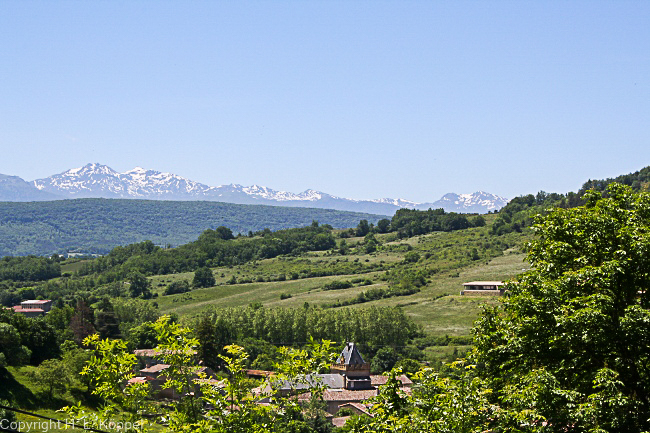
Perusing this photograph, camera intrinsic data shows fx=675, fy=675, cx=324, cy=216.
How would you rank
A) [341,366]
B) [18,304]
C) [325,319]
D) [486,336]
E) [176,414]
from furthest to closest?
[18,304]
[325,319]
[341,366]
[486,336]
[176,414]

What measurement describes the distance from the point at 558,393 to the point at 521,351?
3.09 metres

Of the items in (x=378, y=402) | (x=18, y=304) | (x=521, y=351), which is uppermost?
(x=521, y=351)

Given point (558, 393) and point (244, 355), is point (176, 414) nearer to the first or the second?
point (244, 355)

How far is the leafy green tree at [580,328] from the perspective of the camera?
1778 cm

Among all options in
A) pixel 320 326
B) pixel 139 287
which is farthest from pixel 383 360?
pixel 139 287

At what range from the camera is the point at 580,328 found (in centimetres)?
1862

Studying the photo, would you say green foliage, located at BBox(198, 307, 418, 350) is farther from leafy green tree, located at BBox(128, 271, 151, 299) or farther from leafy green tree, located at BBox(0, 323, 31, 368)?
leafy green tree, located at BBox(128, 271, 151, 299)

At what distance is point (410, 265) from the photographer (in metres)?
200

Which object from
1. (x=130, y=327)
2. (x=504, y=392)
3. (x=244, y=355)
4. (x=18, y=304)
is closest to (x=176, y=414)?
(x=244, y=355)

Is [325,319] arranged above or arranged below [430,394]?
below

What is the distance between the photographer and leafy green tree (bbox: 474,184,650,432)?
1778 cm

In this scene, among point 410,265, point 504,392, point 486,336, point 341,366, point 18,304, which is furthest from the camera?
point 410,265

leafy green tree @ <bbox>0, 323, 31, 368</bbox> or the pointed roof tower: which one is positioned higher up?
leafy green tree @ <bbox>0, 323, 31, 368</bbox>

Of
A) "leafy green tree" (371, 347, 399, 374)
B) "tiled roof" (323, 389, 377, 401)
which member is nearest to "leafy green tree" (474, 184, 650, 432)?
"tiled roof" (323, 389, 377, 401)
